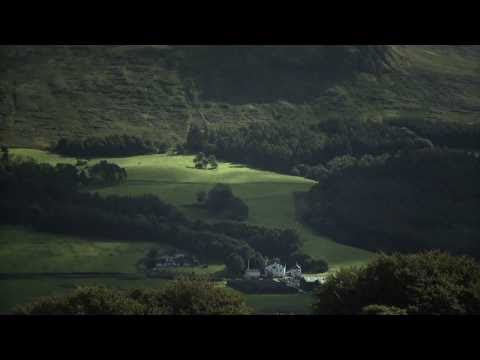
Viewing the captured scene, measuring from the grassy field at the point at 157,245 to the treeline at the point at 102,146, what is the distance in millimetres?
403

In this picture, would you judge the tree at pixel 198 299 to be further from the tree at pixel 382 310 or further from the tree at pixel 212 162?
the tree at pixel 212 162

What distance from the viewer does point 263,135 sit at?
113 ft

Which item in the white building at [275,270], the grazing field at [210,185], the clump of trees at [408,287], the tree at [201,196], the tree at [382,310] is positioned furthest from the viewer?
the tree at [201,196]

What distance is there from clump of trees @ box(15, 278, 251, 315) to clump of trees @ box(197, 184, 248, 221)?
38.2 feet

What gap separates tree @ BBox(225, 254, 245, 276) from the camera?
2794cm

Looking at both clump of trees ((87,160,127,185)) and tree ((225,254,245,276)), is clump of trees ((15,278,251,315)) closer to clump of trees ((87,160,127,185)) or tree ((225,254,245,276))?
tree ((225,254,245,276))

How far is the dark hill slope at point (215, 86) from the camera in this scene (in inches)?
1332

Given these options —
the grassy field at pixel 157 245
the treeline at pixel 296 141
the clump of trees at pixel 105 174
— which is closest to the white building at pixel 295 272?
the grassy field at pixel 157 245

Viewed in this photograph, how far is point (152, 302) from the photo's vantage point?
19.1 metres

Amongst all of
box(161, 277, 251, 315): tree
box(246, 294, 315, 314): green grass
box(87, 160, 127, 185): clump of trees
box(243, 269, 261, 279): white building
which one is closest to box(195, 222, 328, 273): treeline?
box(243, 269, 261, 279): white building

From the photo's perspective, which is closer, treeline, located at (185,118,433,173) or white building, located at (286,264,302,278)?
white building, located at (286,264,302,278)

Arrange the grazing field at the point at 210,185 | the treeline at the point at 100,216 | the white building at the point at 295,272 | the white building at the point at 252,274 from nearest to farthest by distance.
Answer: the white building at the point at 252,274 → the white building at the point at 295,272 → the treeline at the point at 100,216 → the grazing field at the point at 210,185
